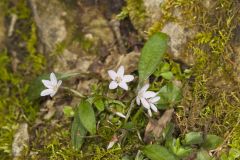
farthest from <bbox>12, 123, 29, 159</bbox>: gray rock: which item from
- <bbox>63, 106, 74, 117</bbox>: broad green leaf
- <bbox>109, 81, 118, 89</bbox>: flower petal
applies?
<bbox>109, 81, 118, 89</bbox>: flower petal

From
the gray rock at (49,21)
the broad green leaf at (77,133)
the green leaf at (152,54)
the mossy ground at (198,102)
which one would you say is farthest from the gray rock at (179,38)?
the gray rock at (49,21)

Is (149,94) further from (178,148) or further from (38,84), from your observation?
(38,84)

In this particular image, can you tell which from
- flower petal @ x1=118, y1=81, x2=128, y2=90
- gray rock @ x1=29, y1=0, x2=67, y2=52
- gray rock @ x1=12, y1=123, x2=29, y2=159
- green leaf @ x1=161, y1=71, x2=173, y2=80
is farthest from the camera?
gray rock @ x1=29, y1=0, x2=67, y2=52

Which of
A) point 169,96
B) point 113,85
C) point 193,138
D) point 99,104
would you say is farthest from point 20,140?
point 193,138

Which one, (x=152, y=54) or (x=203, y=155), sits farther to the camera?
(x=152, y=54)

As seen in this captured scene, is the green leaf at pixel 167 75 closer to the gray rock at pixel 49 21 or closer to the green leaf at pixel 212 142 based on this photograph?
the green leaf at pixel 212 142

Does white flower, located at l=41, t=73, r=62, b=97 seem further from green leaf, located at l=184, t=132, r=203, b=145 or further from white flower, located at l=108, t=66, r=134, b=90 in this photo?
green leaf, located at l=184, t=132, r=203, b=145
